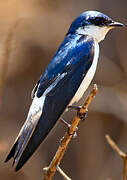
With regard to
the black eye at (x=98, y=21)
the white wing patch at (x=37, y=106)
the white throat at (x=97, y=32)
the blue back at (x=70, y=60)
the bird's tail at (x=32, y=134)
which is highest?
the black eye at (x=98, y=21)

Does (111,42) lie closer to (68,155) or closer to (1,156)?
(68,155)

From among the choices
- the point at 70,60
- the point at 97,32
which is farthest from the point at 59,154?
the point at 97,32

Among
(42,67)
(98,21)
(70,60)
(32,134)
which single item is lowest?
(42,67)

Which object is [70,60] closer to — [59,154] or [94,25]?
[94,25]

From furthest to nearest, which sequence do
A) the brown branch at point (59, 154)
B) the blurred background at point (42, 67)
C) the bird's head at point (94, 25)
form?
the blurred background at point (42, 67)
the bird's head at point (94, 25)
the brown branch at point (59, 154)

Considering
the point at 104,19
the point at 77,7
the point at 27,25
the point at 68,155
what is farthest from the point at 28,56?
the point at 104,19

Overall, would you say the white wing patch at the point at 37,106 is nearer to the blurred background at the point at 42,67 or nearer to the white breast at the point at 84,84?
the white breast at the point at 84,84

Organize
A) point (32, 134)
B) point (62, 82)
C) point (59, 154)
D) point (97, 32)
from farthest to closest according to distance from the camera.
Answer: point (97, 32)
point (62, 82)
point (32, 134)
point (59, 154)

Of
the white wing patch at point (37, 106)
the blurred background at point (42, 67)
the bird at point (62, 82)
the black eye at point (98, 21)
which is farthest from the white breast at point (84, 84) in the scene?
the blurred background at point (42, 67)
